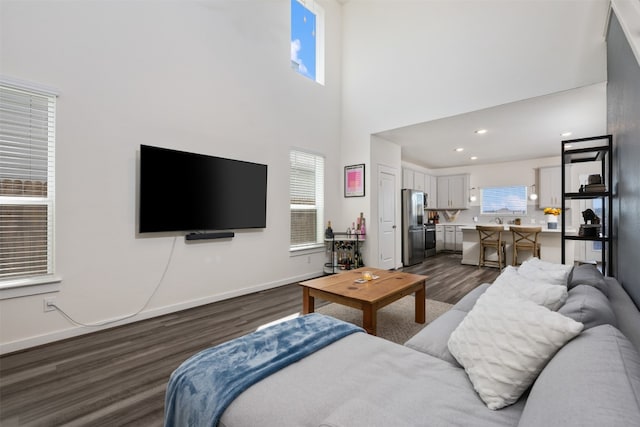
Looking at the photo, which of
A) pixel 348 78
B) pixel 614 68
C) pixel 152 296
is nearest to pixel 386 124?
pixel 348 78

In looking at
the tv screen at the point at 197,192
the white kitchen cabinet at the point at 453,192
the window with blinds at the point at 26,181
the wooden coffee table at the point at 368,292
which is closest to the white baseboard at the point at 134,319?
the window with blinds at the point at 26,181

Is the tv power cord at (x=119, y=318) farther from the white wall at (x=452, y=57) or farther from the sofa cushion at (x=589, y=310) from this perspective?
the sofa cushion at (x=589, y=310)

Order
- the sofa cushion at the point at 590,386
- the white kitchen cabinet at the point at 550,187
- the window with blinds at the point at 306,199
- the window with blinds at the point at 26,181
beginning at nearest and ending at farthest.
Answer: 1. the sofa cushion at the point at 590,386
2. the window with blinds at the point at 26,181
3. the window with blinds at the point at 306,199
4. the white kitchen cabinet at the point at 550,187

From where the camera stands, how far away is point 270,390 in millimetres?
1149

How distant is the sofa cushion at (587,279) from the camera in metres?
1.76

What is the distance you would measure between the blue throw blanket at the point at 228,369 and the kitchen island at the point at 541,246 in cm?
544

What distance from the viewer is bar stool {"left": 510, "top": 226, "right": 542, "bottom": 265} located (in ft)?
17.6

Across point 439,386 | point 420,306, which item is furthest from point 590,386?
point 420,306

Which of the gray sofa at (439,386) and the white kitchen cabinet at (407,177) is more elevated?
the white kitchen cabinet at (407,177)

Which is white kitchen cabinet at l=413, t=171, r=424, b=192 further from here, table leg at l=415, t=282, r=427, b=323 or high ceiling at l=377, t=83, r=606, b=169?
table leg at l=415, t=282, r=427, b=323

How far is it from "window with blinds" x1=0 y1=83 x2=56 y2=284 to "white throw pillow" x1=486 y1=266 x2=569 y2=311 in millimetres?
3536

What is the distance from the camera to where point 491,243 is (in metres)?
5.97

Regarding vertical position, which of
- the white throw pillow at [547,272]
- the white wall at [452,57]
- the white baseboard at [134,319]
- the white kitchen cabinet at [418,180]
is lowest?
the white baseboard at [134,319]

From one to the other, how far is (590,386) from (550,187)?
27.4 feet
